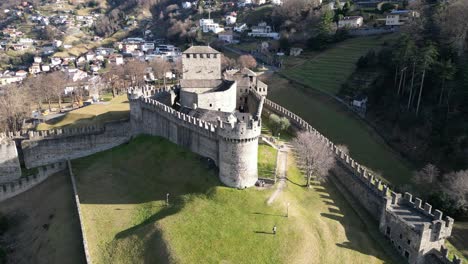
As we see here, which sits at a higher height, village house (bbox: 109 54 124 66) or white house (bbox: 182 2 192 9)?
white house (bbox: 182 2 192 9)

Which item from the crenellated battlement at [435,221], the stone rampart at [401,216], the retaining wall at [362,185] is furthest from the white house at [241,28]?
the crenellated battlement at [435,221]

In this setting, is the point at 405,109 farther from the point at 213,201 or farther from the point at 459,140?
the point at 213,201

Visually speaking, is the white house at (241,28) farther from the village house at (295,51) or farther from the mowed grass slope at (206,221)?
the mowed grass slope at (206,221)

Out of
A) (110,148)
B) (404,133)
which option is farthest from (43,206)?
(404,133)

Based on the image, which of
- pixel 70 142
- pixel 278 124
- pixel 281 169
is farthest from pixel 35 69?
pixel 281 169

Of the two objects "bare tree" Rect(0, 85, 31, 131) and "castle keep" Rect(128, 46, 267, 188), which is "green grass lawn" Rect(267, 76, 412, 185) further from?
"bare tree" Rect(0, 85, 31, 131)

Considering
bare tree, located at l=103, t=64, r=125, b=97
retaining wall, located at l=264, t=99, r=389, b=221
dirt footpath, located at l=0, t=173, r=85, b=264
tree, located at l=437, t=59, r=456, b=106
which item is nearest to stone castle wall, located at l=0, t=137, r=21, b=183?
dirt footpath, located at l=0, t=173, r=85, b=264
